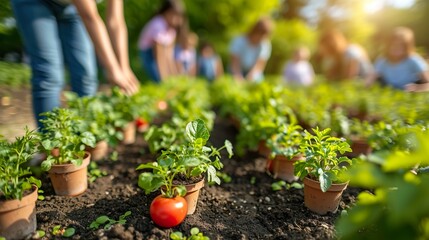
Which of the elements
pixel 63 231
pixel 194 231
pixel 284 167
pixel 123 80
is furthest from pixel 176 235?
pixel 123 80

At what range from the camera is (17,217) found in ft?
4.98

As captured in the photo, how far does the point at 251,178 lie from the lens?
97.2 inches

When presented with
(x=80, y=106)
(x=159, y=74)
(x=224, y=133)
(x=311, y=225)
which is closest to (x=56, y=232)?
(x=80, y=106)

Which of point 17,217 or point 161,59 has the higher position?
point 161,59

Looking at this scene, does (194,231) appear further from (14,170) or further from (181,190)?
(14,170)

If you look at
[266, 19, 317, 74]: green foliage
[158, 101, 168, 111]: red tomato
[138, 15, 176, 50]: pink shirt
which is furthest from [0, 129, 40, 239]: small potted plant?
[266, 19, 317, 74]: green foliage

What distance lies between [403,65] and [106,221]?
4.95 meters

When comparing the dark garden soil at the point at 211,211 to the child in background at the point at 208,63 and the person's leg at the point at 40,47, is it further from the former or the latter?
the child in background at the point at 208,63

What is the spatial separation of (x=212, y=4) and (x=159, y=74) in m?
7.71

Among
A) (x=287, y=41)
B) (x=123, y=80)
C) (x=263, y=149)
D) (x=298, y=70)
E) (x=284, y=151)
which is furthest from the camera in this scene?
(x=287, y=41)

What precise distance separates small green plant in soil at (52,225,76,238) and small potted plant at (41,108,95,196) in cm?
39

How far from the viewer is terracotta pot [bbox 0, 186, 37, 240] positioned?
1480 mm

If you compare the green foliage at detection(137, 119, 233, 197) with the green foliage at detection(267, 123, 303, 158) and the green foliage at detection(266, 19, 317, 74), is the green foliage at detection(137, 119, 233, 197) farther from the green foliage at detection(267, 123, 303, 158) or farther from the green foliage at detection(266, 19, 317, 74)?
the green foliage at detection(266, 19, 317, 74)

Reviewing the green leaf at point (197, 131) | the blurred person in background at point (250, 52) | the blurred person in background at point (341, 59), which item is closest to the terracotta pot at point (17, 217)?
→ the green leaf at point (197, 131)
